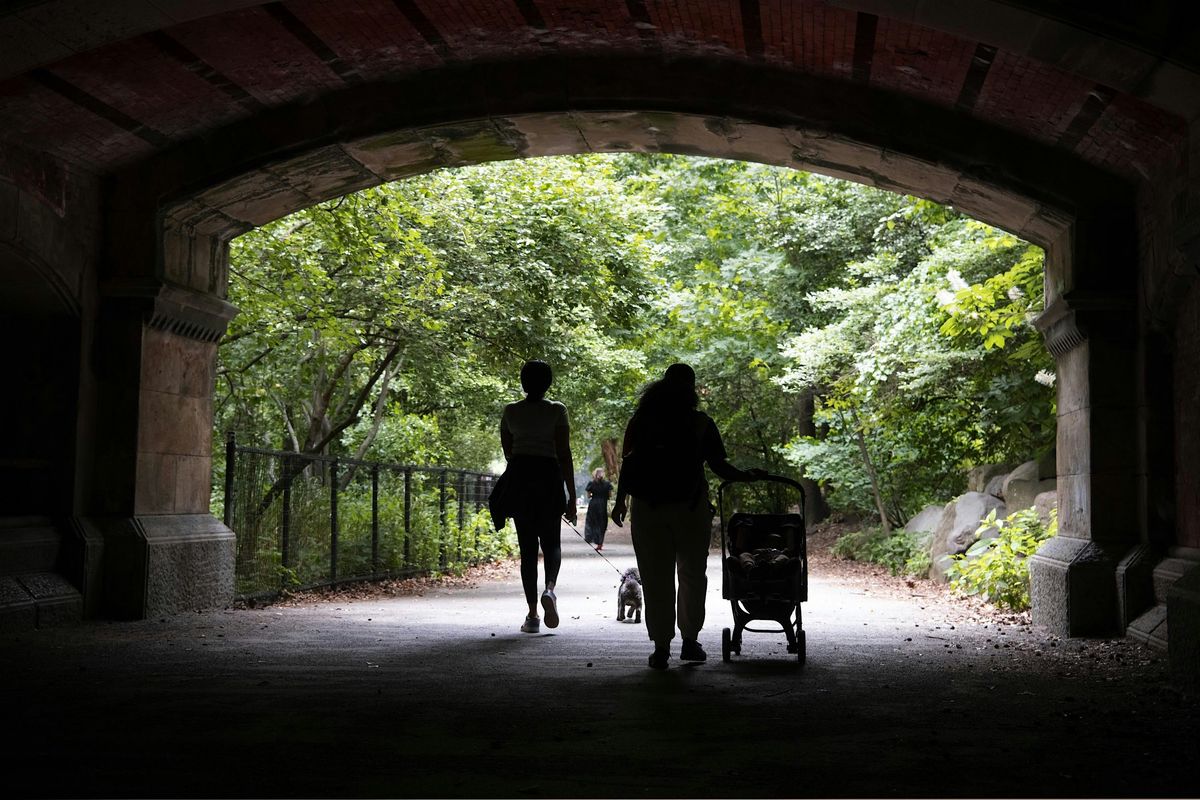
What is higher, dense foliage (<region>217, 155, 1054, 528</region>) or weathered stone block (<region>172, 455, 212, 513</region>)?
dense foliage (<region>217, 155, 1054, 528</region>)

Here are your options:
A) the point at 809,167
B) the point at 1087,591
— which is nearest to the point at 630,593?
the point at 1087,591

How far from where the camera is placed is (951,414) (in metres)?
16.4

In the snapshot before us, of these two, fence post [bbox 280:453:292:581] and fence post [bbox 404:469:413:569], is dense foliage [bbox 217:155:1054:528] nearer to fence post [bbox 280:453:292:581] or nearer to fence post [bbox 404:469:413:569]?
fence post [bbox 404:469:413:569]

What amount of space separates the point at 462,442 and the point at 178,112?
21.8 meters

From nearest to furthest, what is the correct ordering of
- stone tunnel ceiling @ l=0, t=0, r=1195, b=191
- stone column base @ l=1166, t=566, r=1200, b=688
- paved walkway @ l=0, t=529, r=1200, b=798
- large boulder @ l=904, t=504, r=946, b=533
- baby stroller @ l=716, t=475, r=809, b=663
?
paved walkway @ l=0, t=529, r=1200, b=798
stone column base @ l=1166, t=566, r=1200, b=688
baby stroller @ l=716, t=475, r=809, b=663
stone tunnel ceiling @ l=0, t=0, r=1195, b=191
large boulder @ l=904, t=504, r=946, b=533

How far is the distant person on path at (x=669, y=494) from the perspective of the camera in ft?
21.8

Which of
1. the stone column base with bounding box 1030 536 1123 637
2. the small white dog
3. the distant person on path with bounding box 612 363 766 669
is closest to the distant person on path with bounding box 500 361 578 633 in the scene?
the distant person on path with bounding box 612 363 766 669

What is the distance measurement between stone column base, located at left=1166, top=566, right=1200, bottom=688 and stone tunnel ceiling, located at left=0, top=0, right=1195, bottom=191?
265 centimetres

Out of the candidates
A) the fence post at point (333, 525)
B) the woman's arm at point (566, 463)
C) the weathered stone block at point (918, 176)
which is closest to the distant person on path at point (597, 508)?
the fence post at point (333, 525)

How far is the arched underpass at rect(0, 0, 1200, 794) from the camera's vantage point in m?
7.96

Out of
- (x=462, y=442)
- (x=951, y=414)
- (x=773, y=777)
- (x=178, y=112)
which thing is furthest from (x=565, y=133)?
(x=462, y=442)

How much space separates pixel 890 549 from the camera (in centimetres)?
1892

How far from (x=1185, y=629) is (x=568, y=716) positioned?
3195 mm

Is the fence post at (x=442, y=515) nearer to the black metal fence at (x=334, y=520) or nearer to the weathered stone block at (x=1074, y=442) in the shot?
the black metal fence at (x=334, y=520)
